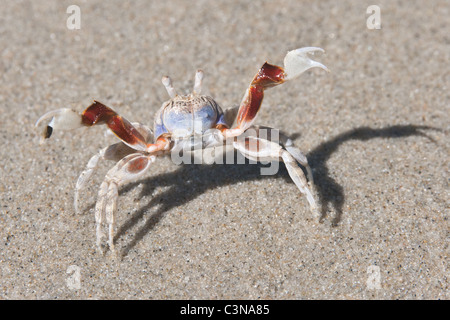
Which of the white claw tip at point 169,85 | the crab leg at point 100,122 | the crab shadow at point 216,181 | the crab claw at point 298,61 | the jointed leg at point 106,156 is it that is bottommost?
the crab shadow at point 216,181

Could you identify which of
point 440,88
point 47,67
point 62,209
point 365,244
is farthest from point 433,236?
point 47,67

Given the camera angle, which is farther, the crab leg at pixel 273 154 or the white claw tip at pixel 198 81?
the white claw tip at pixel 198 81

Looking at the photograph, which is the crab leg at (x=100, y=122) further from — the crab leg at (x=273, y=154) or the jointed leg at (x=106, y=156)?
the crab leg at (x=273, y=154)

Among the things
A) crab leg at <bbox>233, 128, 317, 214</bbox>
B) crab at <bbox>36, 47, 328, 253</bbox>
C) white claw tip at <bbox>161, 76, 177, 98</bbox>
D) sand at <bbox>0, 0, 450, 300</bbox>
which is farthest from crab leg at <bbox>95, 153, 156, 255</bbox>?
crab leg at <bbox>233, 128, 317, 214</bbox>

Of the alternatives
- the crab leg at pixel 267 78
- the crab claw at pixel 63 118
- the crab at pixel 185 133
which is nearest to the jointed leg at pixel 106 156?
the crab at pixel 185 133

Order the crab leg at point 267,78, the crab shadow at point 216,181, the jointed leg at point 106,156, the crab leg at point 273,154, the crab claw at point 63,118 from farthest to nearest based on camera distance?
the crab shadow at point 216,181, the jointed leg at point 106,156, the crab leg at point 273,154, the crab leg at point 267,78, the crab claw at point 63,118

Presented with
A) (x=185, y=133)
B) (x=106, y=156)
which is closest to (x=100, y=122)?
(x=106, y=156)

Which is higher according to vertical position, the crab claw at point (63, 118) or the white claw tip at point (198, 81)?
the white claw tip at point (198, 81)

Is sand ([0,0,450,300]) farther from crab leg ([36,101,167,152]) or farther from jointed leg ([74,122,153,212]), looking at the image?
crab leg ([36,101,167,152])
